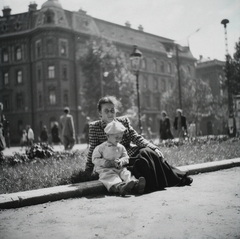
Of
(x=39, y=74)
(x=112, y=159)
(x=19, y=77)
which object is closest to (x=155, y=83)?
(x=39, y=74)

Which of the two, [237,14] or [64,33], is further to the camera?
[64,33]

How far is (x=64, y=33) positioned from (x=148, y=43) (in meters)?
17.1

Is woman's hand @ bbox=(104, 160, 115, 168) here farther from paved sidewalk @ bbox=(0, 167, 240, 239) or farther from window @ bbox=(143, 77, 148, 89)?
window @ bbox=(143, 77, 148, 89)

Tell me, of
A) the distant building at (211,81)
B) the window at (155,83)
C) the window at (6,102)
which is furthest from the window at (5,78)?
the distant building at (211,81)

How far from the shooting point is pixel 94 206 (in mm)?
3971

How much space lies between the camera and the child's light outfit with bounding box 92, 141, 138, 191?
461 centimetres

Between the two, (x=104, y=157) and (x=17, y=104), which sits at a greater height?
(x=17, y=104)

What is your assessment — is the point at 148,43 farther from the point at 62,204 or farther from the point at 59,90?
the point at 62,204

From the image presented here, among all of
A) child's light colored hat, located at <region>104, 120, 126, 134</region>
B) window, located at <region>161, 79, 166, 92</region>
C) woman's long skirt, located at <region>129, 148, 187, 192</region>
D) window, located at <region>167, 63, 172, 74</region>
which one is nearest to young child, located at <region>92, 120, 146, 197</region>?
child's light colored hat, located at <region>104, 120, 126, 134</region>

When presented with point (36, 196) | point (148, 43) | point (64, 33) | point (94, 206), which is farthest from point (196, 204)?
point (148, 43)

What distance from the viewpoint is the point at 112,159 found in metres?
4.64

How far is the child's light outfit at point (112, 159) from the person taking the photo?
461 centimetres

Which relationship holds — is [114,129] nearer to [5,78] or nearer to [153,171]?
[153,171]

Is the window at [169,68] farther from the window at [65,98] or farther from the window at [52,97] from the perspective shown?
the window at [52,97]
